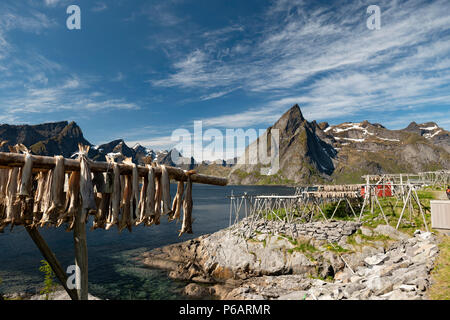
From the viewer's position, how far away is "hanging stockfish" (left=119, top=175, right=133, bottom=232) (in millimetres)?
4582

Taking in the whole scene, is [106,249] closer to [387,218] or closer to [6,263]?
[6,263]

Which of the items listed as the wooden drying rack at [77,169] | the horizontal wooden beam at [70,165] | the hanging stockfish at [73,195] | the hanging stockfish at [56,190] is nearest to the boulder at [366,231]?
the horizontal wooden beam at [70,165]

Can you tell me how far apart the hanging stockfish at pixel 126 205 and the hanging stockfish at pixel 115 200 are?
0.12 metres

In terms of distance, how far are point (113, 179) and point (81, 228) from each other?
36.8 inches

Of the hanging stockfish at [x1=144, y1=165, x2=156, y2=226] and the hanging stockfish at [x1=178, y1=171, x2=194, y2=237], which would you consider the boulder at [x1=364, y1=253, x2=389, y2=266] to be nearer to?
the hanging stockfish at [x1=178, y1=171, x2=194, y2=237]

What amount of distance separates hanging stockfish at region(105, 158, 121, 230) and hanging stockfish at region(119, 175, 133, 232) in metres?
0.12

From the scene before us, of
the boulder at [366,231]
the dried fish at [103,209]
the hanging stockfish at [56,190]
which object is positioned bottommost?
the boulder at [366,231]

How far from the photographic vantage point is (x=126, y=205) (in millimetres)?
4633

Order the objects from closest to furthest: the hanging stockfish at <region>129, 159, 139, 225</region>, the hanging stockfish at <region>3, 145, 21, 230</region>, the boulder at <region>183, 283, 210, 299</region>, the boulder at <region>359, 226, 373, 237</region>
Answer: the hanging stockfish at <region>3, 145, 21, 230</region> → the hanging stockfish at <region>129, 159, 139, 225</region> → the boulder at <region>183, 283, 210, 299</region> → the boulder at <region>359, 226, 373, 237</region>

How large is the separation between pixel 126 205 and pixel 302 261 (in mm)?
22195

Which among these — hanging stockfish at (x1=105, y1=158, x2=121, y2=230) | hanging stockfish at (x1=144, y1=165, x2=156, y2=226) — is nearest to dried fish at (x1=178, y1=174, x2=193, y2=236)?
hanging stockfish at (x1=144, y1=165, x2=156, y2=226)

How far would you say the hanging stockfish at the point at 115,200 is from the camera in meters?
4.43

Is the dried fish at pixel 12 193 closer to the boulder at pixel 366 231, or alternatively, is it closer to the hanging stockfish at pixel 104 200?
the hanging stockfish at pixel 104 200
